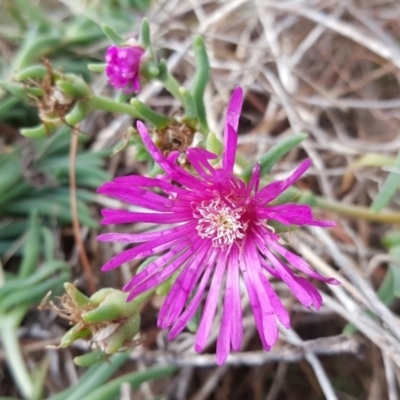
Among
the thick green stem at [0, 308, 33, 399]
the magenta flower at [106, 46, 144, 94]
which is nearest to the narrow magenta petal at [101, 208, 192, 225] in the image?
the magenta flower at [106, 46, 144, 94]

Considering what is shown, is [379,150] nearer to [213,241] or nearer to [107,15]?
[213,241]

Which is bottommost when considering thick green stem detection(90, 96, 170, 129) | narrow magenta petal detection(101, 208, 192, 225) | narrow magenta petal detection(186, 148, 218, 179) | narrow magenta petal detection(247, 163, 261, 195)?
narrow magenta petal detection(101, 208, 192, 225)

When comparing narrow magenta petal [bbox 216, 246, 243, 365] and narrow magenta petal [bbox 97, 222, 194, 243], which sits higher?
narrow magenta petal [bbox 97, 222, 194, 243]

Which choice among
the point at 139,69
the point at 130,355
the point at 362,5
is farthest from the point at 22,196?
the point at 362,5

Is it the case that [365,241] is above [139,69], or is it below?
below

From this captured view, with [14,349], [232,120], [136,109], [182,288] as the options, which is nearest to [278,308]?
[182,288]

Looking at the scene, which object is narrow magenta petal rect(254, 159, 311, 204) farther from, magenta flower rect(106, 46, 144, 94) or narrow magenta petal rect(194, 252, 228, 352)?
magenta flower rect(106, 46, 144, 94)
